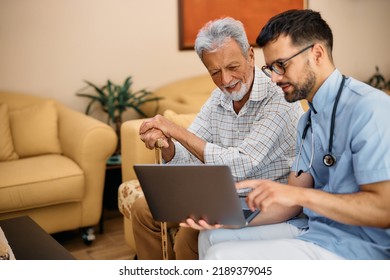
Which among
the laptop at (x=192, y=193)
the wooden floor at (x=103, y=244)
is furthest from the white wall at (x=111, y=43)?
the laptop at (x=192, y=193)

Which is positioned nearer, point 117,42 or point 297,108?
point 297,108

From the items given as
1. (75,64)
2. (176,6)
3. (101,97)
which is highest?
(176,6)

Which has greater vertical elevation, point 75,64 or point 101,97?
point 75,64

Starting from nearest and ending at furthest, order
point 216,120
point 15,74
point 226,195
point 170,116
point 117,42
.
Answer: point 226,195 < point 216,120 < point 170,116 < point 15,74 < point 117,42

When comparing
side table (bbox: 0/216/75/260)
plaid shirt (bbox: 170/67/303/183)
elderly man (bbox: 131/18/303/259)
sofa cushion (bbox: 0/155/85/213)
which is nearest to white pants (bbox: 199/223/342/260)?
elderly man (bbox: 131/18/303/259)

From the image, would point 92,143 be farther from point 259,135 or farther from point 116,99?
point 259,135

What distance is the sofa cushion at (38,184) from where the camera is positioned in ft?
7.36

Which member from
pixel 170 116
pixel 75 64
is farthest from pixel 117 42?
pixel 170 116

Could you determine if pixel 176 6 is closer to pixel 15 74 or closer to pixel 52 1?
pixel 52 1

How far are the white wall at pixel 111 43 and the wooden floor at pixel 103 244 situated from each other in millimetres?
853

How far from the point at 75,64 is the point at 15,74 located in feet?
1.18

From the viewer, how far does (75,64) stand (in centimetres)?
306

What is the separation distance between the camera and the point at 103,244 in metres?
2.47

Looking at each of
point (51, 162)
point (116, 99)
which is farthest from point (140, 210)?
point (116, 99)
